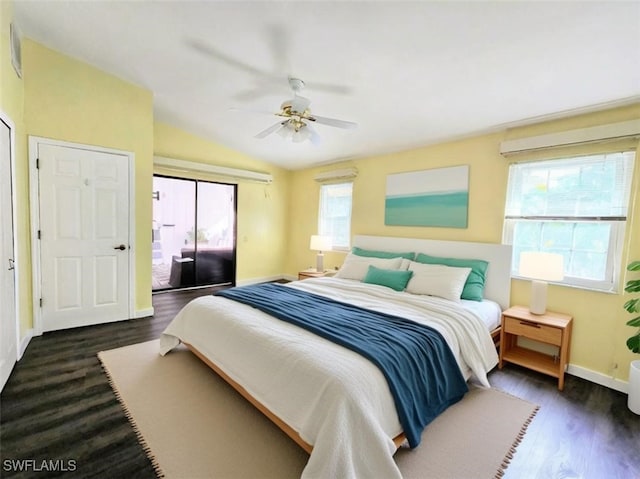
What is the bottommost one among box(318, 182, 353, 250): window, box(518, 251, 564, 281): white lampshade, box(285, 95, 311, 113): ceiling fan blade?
box(518, 251, 564, 281): white lampshade

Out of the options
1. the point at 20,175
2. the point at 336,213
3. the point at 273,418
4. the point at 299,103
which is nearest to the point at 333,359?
the point at 273,418

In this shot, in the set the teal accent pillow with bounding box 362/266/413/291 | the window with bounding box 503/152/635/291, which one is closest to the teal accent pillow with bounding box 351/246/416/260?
the teal accent pillow with bounding box 362/266/413/291

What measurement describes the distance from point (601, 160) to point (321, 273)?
3.53m

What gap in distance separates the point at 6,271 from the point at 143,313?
5.83 feet

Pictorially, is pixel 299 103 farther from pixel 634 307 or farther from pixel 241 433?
pixel 634 307

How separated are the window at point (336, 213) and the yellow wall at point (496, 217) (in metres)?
0.18

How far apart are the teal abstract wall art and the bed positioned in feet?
1.55

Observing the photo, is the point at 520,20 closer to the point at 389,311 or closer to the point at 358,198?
the point at 389,311

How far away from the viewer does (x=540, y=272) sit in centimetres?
261

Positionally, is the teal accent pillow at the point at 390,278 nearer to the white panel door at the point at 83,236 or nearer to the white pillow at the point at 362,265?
the white pillow at the point at 362,265

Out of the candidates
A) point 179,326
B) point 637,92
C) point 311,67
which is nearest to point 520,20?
point 637,92

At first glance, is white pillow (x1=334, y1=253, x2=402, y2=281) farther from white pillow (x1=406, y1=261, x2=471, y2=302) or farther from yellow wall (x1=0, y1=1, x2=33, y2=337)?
yellow wall (x1=0, y1=1, x2=33, y2=337)

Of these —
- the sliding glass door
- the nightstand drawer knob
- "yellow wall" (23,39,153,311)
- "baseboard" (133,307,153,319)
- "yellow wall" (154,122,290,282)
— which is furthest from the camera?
the sliding glass door

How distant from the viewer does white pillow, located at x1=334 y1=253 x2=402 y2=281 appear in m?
3.70
